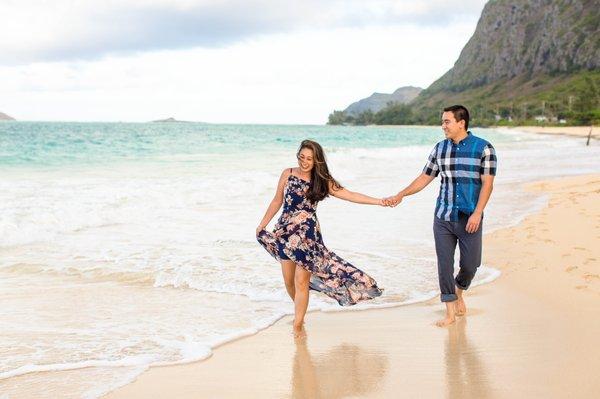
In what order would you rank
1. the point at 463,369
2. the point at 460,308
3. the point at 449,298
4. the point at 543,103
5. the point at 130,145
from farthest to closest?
the point at 543,103 < the point at 130,145 < the point at 460,308 < the point at 449,298 < the point at 463,369

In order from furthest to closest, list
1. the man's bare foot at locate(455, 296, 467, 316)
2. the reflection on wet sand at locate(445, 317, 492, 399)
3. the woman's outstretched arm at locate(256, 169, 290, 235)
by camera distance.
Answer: the man's bare foot at locate(455, 296, 467, 316)
the woman's outstretched arm at locate(256, 169, 290, 235)
the reflection on wet sand at locate(445, 317, 492, 399)

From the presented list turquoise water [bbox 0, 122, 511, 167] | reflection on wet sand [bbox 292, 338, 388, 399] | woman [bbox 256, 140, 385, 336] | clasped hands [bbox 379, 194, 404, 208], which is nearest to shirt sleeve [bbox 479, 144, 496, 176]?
clasped hands [bbox 379, 194, 404, 208]

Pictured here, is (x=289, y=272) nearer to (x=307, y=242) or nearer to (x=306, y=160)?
(x=307, y=242)

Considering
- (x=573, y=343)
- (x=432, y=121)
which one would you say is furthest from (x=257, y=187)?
(x=432, y=121)

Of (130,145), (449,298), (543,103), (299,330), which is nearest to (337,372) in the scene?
(299,330)

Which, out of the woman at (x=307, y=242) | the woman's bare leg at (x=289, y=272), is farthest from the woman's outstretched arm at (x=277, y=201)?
the woman's bare leg at (x=289, y=272)

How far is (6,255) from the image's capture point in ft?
28.3

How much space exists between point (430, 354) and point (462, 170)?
5.15ft

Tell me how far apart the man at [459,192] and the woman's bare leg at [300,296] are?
1.16 metres

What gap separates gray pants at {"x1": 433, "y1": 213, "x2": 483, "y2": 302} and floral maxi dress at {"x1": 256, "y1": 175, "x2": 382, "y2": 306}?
0.61 metres

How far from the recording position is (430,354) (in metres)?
4.70

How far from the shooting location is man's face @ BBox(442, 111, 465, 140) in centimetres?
529

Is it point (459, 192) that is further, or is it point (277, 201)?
point (277, 201)

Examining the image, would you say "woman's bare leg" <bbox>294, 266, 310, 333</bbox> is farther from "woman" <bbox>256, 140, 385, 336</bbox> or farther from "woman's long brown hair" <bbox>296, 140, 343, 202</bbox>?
"woman's long brown hair" <bbox>296, 140, 343, 202</bbox>
